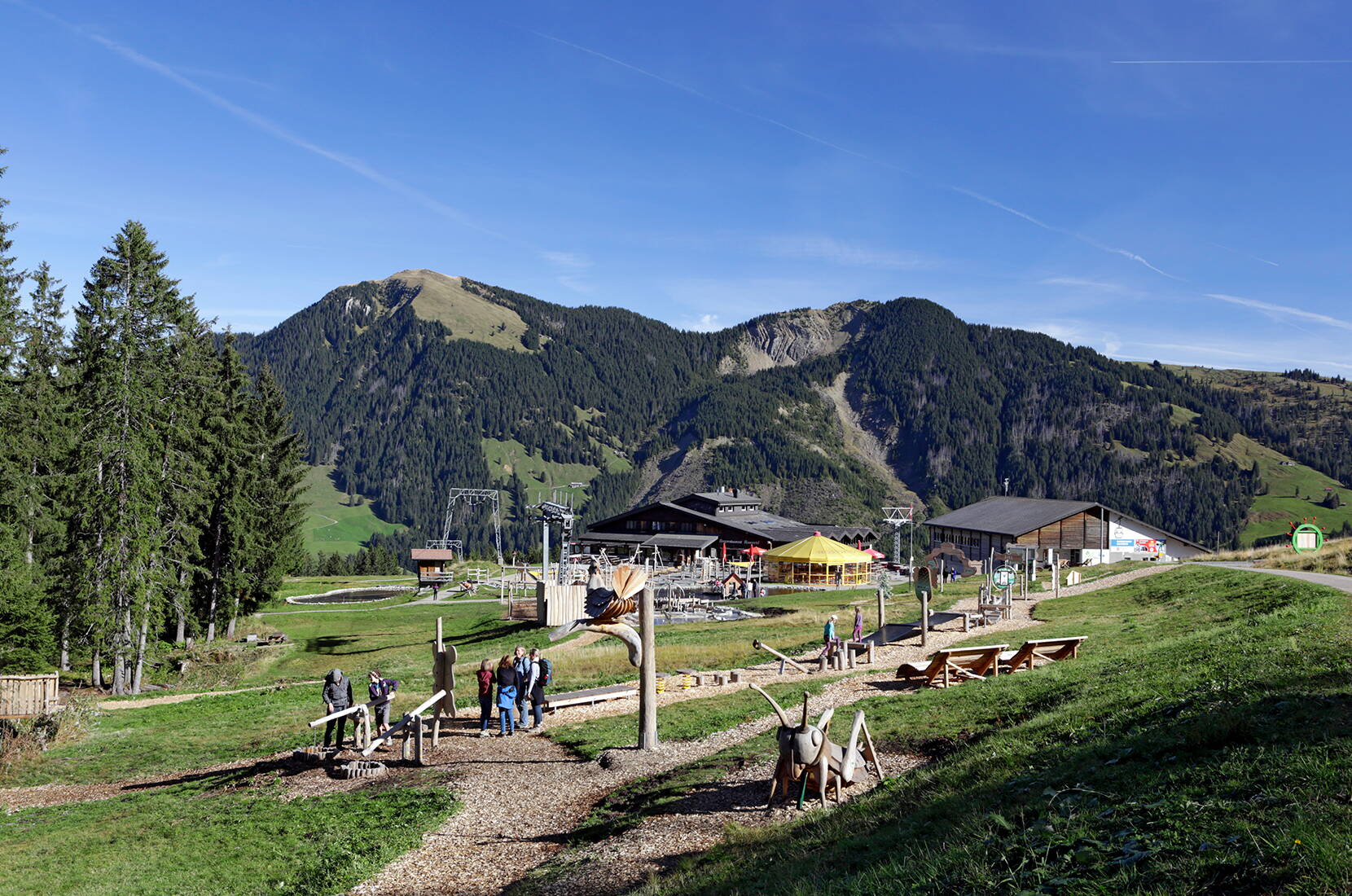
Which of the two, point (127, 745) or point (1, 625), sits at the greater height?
point (1, 625)

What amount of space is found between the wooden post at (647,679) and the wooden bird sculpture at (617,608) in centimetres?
15

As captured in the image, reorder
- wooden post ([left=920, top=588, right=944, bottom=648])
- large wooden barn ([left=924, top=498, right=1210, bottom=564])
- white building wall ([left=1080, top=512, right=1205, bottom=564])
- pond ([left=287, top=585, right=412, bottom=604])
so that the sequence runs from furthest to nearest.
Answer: white building wall ([left=1080, top=512, right=1205, bottom=564]), large wooden barn ([left=924, top=498, right=1210, bottom=564]), pond ([left=287, top=585, right=412, bottom=604]), wooden post ([left=920, top=588, right=944, bottom=648])

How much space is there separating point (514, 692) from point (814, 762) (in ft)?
29.9

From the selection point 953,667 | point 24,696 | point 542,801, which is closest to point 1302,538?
point 953,667

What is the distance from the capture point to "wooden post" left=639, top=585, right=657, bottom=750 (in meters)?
A: 15.8

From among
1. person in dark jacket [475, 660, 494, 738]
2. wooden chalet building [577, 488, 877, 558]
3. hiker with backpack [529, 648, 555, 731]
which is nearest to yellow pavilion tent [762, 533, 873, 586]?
wooden chalet building [577, 488, 877, 558]

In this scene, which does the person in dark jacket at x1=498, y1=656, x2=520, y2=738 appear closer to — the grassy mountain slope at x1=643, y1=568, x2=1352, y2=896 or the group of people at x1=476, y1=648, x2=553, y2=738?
the group of people at x1=476, y1=648, x2=553, y2=738

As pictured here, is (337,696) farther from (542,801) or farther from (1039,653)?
(1039,653)

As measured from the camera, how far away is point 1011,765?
1017 cm

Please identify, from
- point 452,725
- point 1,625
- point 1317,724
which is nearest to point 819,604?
point 452,725

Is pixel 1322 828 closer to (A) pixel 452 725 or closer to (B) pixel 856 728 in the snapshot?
(B) pixel 856 728

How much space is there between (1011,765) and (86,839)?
1507 cm

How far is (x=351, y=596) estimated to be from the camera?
67.9 m

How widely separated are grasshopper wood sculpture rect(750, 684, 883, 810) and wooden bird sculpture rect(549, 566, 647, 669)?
4.29m
